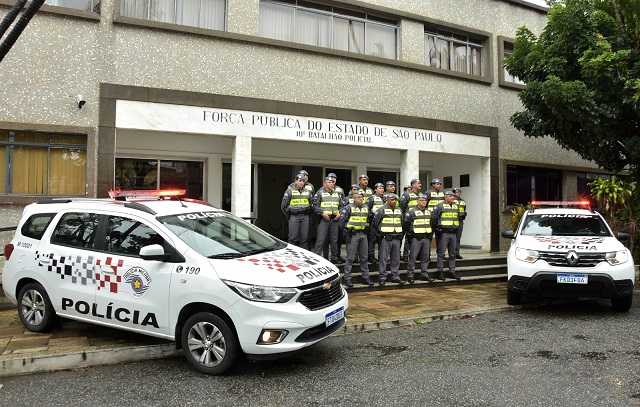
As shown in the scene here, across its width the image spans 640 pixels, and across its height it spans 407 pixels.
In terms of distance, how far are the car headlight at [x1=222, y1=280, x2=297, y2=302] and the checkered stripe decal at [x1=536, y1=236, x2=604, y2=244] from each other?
196 inches

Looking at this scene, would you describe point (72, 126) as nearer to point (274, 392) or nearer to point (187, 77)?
point (187, 77)

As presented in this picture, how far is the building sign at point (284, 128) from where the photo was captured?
10047 mm

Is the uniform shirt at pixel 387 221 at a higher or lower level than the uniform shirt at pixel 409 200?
lower

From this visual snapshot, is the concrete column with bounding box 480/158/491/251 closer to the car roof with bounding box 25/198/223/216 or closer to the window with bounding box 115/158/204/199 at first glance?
the window with bounding box 115/158/204/199

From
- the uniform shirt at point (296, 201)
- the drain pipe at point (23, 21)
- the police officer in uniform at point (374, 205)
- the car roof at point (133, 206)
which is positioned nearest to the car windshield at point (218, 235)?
the car roof at point (133, 206)

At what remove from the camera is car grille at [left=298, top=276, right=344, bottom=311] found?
15.9ft

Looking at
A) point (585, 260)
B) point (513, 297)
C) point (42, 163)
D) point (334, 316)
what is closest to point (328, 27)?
point (42, 163)

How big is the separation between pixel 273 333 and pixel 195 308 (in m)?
0.89

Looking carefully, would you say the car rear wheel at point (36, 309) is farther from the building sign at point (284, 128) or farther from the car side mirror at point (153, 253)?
the building sign at point (284, 128)

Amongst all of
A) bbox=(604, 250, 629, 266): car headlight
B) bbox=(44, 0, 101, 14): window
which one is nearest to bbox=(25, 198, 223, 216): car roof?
bbox=(44, 0, 101, 14): window

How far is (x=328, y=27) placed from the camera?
12.5 metres

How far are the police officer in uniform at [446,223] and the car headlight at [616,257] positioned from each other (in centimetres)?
329

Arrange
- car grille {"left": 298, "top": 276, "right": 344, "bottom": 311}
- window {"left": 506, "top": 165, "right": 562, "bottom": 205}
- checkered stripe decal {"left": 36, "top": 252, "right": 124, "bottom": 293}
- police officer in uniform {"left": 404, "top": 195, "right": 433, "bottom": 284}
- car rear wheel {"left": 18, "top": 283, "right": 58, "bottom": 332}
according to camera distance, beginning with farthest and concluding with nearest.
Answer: window {"left": 506, "top": 165, "right": 562, "bottom": 205} < police officer in uniform {"left": 404, "top": 195, "right": 433, "bottom": 284} < car rear wheel {"left": 18, "top": 283, "right": 58, "bottom": 332} < checkered stripe decal {"left": 36, "top": 252, "right": 124, "bottom": 293} < car grille {"left": 298, "top": 276, "right": 344, "bottom": 311}

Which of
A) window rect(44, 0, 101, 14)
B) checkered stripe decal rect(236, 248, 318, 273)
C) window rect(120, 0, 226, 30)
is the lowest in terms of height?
checkered stripe decal rect(236, 248, 318, 273)
